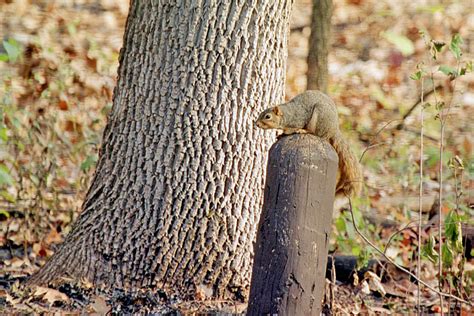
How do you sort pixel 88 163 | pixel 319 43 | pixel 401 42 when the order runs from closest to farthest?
pixel 88 163 → pixel 319 43 → pixel 401 42

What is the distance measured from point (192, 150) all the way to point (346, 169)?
779mm

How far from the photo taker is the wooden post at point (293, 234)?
123 inches

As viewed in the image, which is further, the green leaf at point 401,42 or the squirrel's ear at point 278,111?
the green leaf at point 401,42

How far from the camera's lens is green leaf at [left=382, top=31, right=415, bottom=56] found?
920 centimetres

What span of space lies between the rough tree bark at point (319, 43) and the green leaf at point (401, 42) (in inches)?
109

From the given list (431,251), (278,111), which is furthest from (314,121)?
(431,251)

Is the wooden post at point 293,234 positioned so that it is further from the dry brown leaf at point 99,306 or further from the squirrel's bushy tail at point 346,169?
the dry brown leaf at point 99,306

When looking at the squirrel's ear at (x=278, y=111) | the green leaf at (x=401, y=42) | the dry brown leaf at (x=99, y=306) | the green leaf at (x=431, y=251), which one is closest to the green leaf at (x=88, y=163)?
the dry brown leaf at (x=99, y=306)

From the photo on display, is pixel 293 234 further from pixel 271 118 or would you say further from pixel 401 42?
pixel 401 42

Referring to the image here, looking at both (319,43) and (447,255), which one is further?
(319,43)

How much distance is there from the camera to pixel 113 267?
4.18 metres

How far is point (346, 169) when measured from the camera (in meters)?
3.95

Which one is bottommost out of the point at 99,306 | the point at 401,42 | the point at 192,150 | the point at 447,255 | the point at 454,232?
the point at 99,306

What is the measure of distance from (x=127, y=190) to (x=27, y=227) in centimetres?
156
